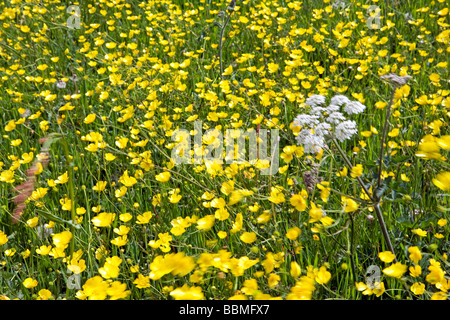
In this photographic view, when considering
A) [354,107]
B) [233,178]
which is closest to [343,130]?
[354,107]

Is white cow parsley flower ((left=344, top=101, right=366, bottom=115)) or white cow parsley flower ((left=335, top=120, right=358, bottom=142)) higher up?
white cow parsley flower ((left=344, top=101, right=366, bottom=115))

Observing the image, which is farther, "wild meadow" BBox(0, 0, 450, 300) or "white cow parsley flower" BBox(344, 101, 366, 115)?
"white cow parsley flower" BBox(344, 101, 366, 115)

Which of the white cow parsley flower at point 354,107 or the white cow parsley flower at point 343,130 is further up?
the white cow parsley flower at point 354,107

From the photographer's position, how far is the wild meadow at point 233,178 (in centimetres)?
109

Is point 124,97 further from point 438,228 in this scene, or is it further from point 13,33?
point 13,33

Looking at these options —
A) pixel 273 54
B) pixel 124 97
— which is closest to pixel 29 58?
pixel 124 97

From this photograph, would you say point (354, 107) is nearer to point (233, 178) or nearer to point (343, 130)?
point (343, 130)

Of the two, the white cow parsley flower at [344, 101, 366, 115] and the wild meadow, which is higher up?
the white cow parsley flower at [344, 101, 366, 115]

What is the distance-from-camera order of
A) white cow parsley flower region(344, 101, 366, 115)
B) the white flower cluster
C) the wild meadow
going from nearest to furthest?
the wild meadow, the white flower cluster, white cow parsley flower region(344, 101, 366, 115)

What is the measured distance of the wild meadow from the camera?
1.09 metres

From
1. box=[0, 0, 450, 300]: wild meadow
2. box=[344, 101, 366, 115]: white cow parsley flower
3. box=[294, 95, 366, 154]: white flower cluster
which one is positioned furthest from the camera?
box=[344, 101, 366, 115]: white cow parsley flower

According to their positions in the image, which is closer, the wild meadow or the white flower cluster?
the wild meadow

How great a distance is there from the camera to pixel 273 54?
2.82 m
